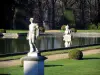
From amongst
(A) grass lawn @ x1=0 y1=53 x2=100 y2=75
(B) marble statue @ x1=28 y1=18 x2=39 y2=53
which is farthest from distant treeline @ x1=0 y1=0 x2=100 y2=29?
(B) marble statue @ x1=28 y1=18 x2=39 y2=53

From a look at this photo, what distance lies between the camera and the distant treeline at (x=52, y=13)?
160ft

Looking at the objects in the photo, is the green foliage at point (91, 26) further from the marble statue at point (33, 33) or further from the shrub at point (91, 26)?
the marble statue at point (33, 33)

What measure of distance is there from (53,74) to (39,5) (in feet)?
138

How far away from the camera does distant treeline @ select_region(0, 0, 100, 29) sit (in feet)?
160

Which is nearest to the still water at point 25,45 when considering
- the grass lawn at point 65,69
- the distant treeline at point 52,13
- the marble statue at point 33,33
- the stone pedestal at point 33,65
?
the grass lawn at point 65,69

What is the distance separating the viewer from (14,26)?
4881cm

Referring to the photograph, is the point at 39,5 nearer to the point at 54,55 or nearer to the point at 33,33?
the point at 54,55

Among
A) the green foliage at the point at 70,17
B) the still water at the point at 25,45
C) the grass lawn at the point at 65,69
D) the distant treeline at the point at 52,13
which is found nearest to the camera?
the grass lawn at the point at 65,69

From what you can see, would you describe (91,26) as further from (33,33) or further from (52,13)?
(33,33)

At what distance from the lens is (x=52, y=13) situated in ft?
180

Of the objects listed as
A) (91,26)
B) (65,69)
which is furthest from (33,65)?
(91,26)

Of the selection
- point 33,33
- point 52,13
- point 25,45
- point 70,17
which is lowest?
point 25,45

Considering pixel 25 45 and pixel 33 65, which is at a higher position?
pixel 33 65

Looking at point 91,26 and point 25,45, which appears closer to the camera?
point 25,45
